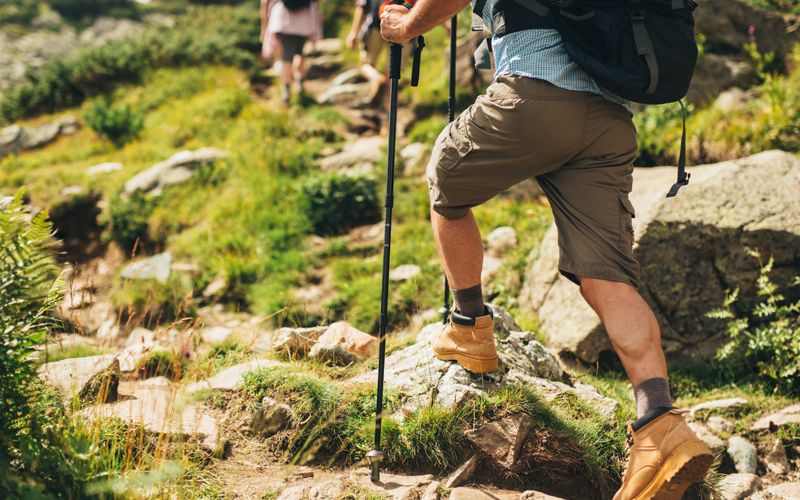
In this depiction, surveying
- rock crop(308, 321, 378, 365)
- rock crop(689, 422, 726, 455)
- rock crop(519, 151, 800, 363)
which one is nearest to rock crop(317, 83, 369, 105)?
rock crop(519, 151, 800, 363)

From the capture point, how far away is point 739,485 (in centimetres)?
382

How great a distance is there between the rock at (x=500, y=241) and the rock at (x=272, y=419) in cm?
380

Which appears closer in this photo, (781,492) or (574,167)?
(574,167)

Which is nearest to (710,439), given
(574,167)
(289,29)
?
(574,167)

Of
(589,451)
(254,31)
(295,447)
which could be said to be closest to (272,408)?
(295,447)

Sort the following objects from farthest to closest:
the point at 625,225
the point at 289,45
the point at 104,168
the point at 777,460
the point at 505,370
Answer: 1. the point at 289,45
2. the point at 104,168
3. the point at 777,460
4. the point at 505,370
5. the point at 625,225

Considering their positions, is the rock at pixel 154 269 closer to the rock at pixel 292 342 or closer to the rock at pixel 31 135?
the rock at pixel 292 342

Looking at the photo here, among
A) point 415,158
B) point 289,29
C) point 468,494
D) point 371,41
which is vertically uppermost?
point 289,29

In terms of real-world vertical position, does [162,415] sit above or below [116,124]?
below

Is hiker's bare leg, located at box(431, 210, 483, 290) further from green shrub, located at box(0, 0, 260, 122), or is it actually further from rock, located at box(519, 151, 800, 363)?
green shrub, located at box(0, 0, 260, 122)

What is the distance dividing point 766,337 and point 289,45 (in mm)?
8694

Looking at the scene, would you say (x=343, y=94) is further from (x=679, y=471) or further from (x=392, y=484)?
(x=679, y=471)

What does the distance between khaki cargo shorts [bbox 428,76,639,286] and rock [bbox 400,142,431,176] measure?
5.72 metres

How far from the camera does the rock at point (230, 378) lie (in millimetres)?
4000
